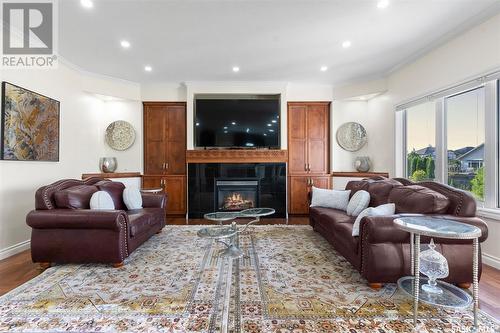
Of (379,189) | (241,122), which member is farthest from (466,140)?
(241,122)

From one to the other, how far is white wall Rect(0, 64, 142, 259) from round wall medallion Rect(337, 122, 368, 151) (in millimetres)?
4623

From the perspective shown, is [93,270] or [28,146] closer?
[93,270]

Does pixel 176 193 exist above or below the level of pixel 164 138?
below

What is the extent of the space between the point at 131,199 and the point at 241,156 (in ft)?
7.86

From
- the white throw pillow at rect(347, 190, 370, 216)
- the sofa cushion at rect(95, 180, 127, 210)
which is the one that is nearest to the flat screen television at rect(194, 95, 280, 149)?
the sofa cushion at rect(95, 180, 127, 210)

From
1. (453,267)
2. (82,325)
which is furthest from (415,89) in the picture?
(82,325)

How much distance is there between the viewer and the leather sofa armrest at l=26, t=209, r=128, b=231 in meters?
2.68

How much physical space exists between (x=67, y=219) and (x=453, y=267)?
3.93m

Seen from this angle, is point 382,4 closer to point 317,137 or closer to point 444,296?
point 444,296

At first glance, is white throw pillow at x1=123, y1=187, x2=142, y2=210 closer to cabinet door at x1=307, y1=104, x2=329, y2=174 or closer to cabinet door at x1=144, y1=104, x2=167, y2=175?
cabinet door at x1=144, y1=104, x2=167, y2=175

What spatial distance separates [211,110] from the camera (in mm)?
5422

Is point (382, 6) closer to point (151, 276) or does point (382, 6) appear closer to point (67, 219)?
point (151, 276)

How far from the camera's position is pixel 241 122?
5465mm

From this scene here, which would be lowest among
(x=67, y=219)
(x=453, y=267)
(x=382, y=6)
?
(x=453, y=267)
